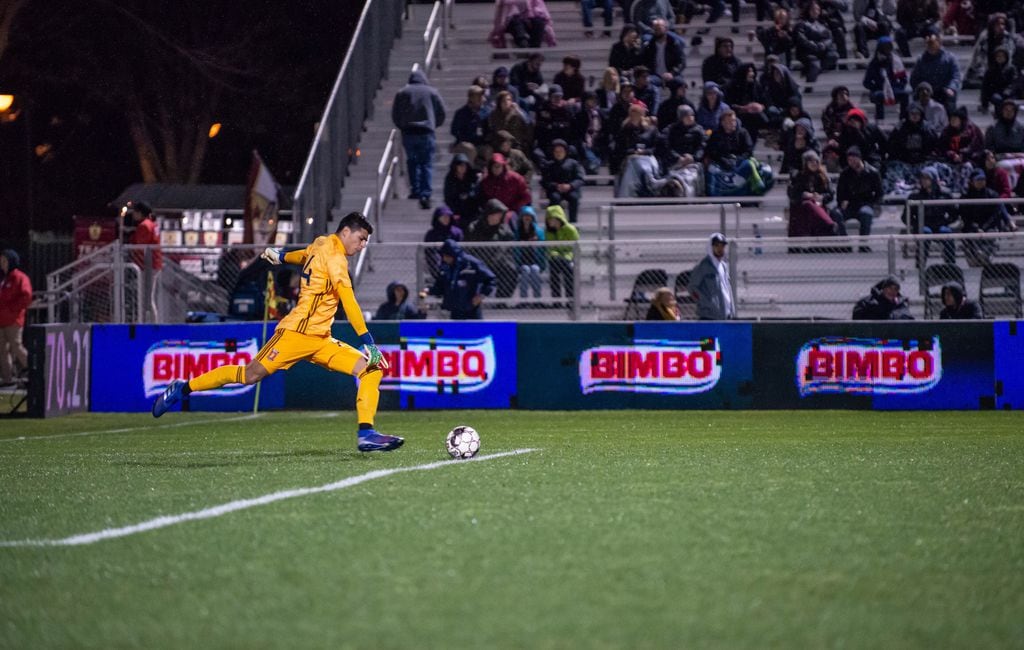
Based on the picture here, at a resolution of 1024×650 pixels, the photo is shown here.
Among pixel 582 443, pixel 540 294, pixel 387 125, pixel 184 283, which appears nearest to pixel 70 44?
pixel 387 125

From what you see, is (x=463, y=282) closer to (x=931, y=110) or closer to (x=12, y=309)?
(x=12, y=309)

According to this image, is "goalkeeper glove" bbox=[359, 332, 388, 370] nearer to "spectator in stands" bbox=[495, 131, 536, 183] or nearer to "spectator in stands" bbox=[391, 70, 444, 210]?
"spectator in stands" bbox=[495, 131, 536, 183]

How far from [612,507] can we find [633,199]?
45.3 ft

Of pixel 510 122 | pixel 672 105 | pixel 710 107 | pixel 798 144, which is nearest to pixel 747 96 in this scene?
pixel 710 107

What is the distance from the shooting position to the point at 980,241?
1800 centimetres

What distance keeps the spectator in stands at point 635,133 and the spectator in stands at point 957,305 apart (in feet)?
19.2

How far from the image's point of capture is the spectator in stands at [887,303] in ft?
58.2

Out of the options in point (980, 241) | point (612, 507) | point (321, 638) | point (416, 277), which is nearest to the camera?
point (321, 638)

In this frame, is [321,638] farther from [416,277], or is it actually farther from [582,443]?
[416,277]

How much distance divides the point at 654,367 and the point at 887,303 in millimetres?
3002

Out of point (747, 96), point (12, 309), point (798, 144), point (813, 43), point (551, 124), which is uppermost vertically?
point (813, 43)

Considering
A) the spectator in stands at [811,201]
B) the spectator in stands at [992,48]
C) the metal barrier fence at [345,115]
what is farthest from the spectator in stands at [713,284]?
the spectator in stands at [992,48]

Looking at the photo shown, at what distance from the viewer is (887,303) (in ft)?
58.2

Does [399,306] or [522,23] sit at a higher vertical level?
[522,23]
